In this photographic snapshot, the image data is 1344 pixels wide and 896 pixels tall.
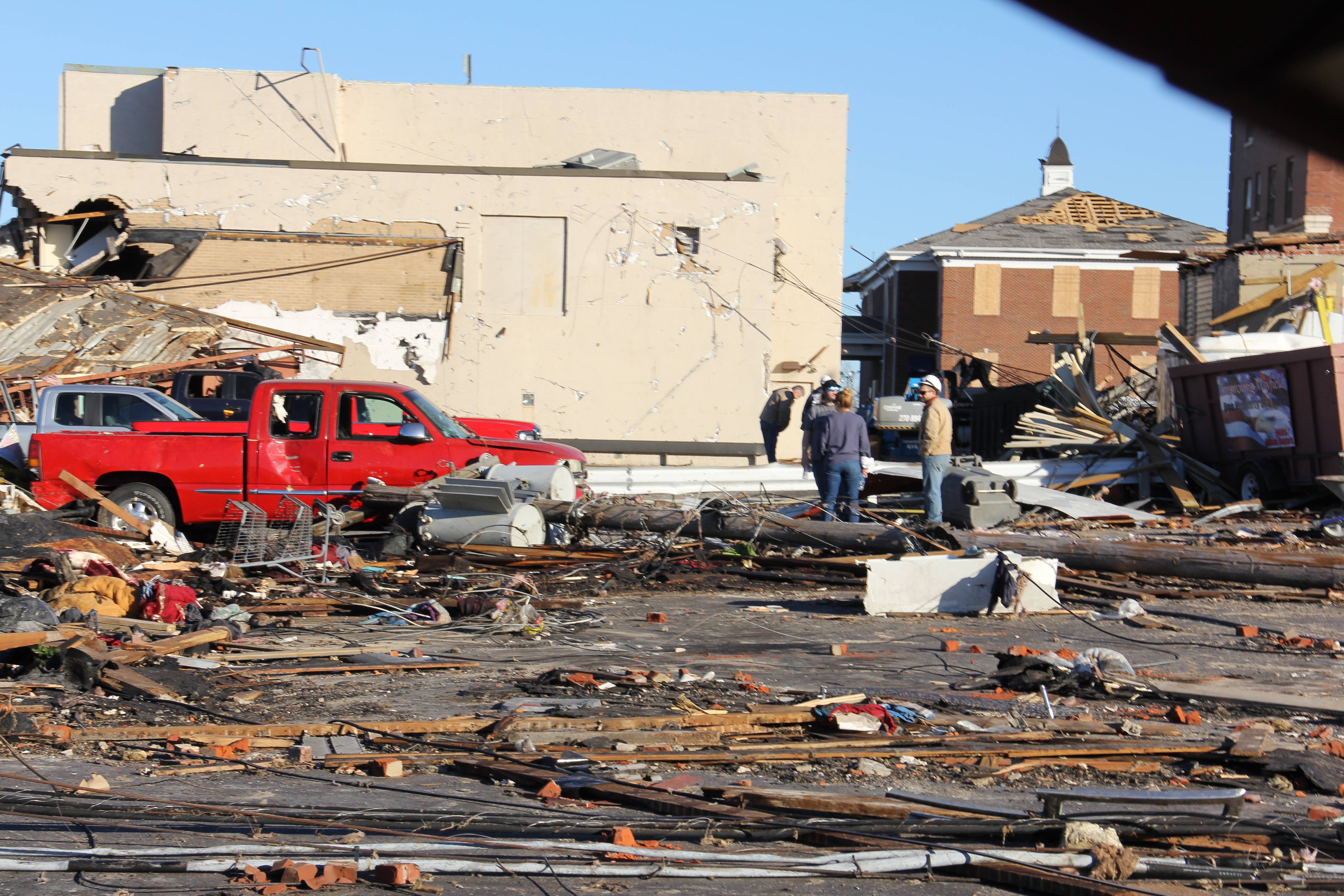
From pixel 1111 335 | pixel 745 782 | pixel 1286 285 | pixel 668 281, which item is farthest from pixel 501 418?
pixel 745 782

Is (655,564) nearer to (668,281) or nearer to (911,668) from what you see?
(911,668)

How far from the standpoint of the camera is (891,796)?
5.07m

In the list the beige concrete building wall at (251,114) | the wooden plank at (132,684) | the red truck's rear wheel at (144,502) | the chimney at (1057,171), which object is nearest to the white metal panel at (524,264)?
the beige concrete building wall at (251,114)

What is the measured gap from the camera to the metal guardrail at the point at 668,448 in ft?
87.0

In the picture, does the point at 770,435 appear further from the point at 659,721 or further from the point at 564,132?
the point at 564,132

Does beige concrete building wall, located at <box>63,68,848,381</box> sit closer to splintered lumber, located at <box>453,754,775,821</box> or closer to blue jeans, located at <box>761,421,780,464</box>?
blue jeans, located at <box>761,421,780,464</box>

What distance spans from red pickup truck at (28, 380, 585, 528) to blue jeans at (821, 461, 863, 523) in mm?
4187

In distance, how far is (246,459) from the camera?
1299 centimetres

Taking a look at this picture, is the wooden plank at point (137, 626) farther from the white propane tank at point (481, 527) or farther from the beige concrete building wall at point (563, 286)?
the beige concrete building wall at point (563, 286)

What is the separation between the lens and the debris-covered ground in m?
4.40

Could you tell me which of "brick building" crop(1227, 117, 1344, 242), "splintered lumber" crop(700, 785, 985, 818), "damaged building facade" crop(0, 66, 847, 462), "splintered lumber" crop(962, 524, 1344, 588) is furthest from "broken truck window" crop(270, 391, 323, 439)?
"brick building" crop(1227, 117, 1344, 242)

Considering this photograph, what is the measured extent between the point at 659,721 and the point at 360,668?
2498 millimetres

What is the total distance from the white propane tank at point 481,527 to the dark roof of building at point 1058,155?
5221cm

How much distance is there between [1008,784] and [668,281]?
21.7m
